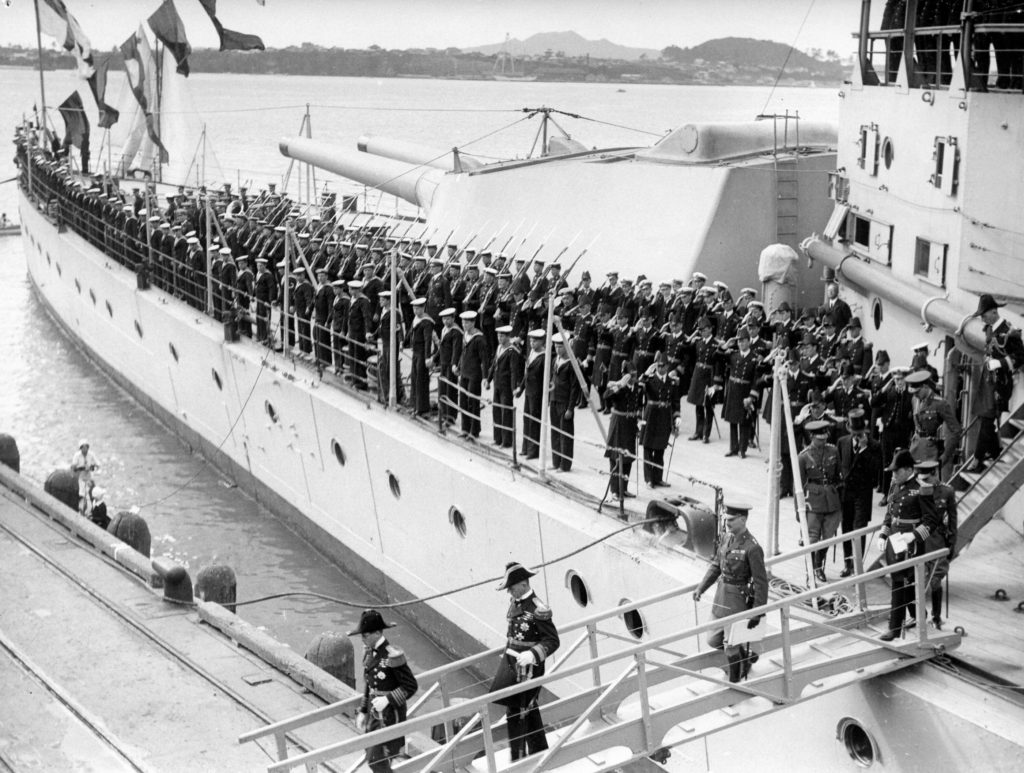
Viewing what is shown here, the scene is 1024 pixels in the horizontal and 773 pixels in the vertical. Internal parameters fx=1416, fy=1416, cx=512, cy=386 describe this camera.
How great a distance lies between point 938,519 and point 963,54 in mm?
5493

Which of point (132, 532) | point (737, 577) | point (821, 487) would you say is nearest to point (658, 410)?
point (821, 487)

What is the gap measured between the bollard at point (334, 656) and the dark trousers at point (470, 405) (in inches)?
112

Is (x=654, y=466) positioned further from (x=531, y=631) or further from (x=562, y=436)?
(x=531, y=631)

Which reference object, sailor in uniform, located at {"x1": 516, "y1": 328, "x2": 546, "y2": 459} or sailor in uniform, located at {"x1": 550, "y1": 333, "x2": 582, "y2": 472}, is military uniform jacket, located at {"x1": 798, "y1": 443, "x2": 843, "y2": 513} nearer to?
sailor in uniform, located at {"x1": 550, "y1": 333, "x2": 582, "y2": 472}

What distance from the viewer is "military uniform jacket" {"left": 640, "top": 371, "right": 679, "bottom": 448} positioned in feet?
44.5

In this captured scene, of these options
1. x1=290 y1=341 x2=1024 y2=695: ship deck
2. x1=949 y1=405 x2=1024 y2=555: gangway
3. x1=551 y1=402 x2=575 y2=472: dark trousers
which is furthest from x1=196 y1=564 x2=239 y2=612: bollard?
x1=949 y1=405 x2=1024 y2=555: gangway

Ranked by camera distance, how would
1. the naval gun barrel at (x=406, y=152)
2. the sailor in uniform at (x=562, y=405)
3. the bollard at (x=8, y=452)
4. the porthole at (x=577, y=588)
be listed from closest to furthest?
the porthole at (x=577, y=588) → the sailor in uniform at (x=562, y=405) → the bollard at (x=8, y=452) → the naval gun barrel at (x=406, y=152)

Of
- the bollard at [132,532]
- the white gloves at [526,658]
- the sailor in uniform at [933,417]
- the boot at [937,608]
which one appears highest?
the sailor in uniform at [933,417]

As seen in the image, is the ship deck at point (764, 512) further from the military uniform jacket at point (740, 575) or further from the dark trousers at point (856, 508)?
the military uniform jacket at point (740, 575)

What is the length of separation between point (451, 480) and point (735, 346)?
3326 mm

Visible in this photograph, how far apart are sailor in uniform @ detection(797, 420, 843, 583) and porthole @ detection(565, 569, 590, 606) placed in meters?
2.44

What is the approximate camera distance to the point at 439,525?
51.1 feet

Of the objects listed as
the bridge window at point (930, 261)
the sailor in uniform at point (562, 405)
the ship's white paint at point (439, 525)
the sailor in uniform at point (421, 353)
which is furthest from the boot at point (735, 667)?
the sailor in uniform at point (421, 353)

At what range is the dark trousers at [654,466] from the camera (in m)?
13.8
